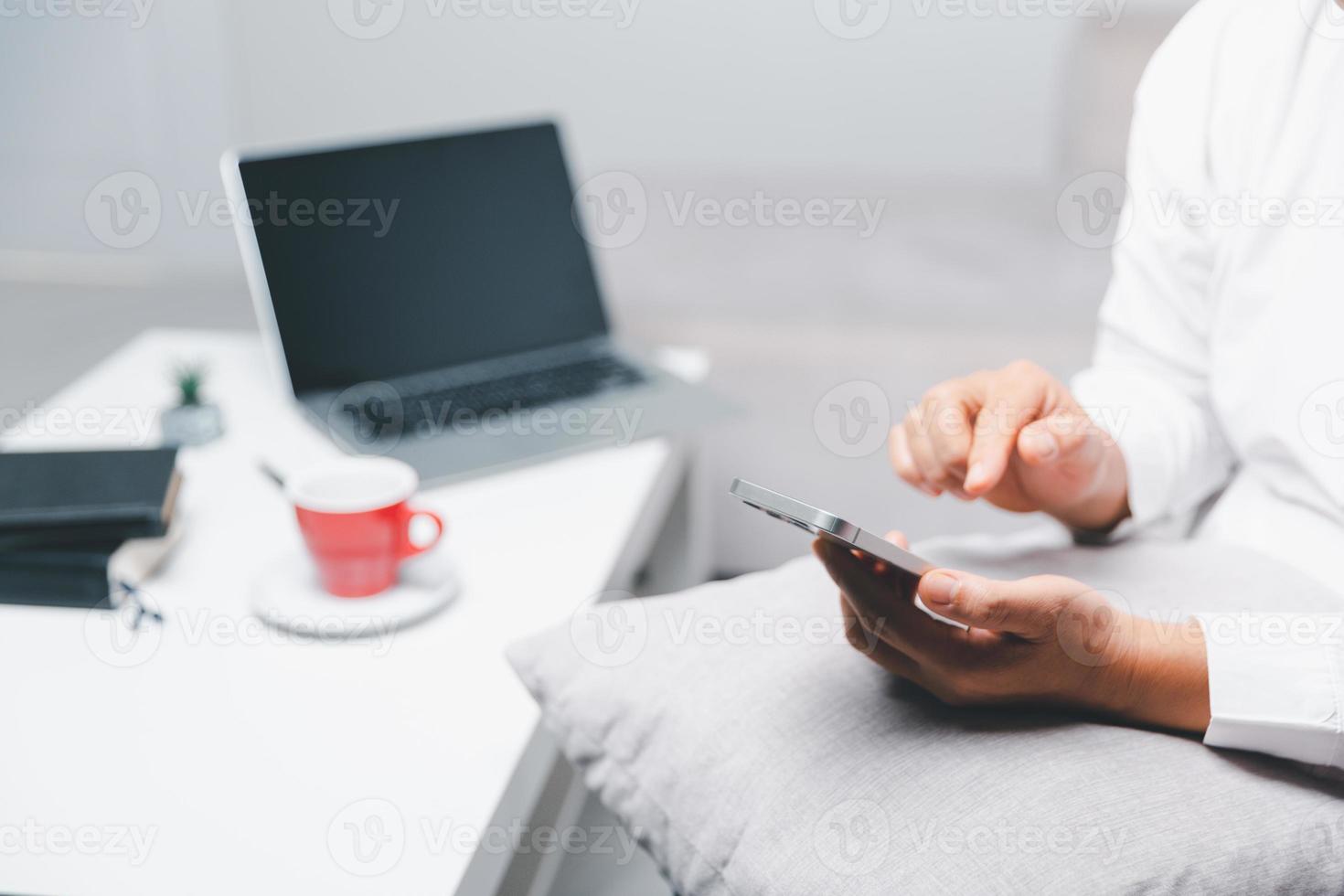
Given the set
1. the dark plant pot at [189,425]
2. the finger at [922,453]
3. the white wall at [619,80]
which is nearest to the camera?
the finger at [922,453]

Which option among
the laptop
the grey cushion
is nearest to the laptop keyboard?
the laptop

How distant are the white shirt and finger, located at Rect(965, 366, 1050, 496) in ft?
0.33

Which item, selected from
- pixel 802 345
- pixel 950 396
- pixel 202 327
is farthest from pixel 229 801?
pixel 202 327

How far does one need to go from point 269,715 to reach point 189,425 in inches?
→ 17.1

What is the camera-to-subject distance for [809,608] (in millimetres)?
729

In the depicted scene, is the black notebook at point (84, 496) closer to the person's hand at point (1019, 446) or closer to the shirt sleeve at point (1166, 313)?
the person's hand at point (1019, 446)

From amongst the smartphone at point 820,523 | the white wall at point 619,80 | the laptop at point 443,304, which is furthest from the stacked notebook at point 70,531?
the white wall at point 619,80

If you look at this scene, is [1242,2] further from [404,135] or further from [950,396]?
[404,135]

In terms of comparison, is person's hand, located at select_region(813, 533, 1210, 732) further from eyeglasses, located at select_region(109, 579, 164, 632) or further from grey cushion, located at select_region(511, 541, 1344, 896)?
eyeglasses, located at select_region(109, 579, 164, 632)

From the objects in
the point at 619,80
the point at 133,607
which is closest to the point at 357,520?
the point at 133,607

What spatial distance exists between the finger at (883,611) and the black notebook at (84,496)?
0.51 m

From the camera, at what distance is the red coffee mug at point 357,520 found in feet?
2.56

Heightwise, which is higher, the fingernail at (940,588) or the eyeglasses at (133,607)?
the fingernail at (940,588)

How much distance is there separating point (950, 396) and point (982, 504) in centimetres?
92
